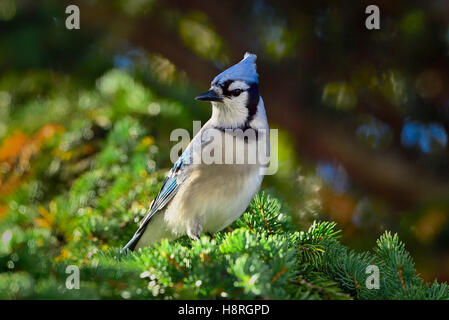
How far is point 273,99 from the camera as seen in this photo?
2.39m

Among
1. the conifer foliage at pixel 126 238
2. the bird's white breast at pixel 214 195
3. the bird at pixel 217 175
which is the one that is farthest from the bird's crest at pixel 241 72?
the conifer foliage at pixel 126 238

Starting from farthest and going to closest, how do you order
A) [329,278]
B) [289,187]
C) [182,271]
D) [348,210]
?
[348,210] < [289,187] < [329,278] < [182,271]

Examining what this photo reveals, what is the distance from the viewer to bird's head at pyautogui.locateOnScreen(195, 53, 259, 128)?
1.66m

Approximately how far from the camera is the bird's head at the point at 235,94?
1.66 metres

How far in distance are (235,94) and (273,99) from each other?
2.42 ft

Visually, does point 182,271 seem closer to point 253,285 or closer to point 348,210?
point 253,285

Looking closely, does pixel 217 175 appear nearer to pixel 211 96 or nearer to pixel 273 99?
pixel 211 96

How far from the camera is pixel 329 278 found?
4.01 feet

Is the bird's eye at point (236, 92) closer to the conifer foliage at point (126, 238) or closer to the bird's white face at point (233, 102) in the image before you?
the bird's white face at point (233, 102)

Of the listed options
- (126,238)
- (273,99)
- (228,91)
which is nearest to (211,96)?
(228,91)

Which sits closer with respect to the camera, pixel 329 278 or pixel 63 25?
pixel 329 278

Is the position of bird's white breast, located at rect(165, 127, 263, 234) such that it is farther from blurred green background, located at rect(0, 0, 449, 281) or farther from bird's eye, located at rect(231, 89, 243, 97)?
blurred green background, located at rect(0, 0, 449, 281)

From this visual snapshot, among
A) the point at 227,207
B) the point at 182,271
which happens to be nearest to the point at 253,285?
the point at 182,271
